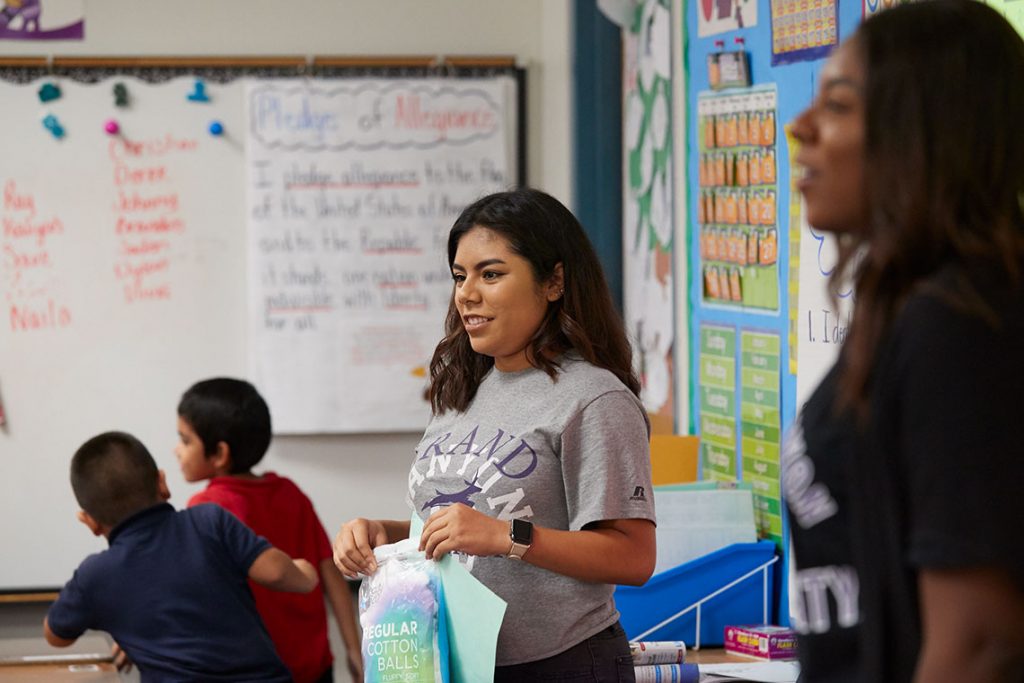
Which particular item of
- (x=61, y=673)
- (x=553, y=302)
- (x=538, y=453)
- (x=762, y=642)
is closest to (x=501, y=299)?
(x=553, y=302)

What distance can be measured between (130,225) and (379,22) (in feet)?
3.06

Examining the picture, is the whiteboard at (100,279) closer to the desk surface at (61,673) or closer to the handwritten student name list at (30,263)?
the handwritten student name list at (30,263)

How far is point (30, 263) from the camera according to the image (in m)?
3.86

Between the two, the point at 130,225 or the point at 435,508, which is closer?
the point at 435,508

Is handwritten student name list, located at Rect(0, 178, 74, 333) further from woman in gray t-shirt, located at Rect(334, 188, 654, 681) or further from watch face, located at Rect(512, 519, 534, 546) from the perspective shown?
watch face, located at Rect(512, 519, 534, 546)

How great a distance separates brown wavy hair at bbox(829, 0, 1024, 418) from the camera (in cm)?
81

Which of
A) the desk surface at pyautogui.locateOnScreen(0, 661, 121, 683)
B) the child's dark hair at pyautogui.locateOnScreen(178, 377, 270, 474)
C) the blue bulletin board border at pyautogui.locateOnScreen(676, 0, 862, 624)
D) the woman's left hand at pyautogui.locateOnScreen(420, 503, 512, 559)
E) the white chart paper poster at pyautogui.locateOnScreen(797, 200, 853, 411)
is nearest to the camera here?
the woman's left hand at pyautogui.locateOnScreen(420, 503, 512, 559)

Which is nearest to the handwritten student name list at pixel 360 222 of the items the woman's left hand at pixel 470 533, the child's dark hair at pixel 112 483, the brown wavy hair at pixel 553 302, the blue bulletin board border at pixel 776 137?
the blue bulletin board border at pixel 776 137

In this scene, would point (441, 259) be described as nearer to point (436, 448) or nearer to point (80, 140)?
point (80, 140)

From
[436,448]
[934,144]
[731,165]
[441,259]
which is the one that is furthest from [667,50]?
[934,144]

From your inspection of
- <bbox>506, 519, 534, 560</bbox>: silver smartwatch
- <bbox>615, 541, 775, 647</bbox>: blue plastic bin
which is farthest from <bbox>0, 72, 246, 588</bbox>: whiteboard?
<bbox>506, 519, 534, 560</bbox>: silver smartwatch

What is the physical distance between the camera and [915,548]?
78 cm

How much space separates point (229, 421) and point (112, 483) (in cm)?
46

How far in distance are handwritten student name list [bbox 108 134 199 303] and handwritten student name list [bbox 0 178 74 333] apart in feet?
0.58
